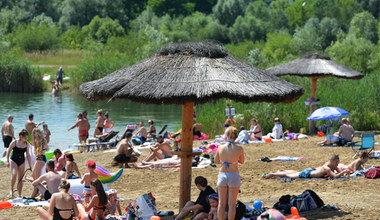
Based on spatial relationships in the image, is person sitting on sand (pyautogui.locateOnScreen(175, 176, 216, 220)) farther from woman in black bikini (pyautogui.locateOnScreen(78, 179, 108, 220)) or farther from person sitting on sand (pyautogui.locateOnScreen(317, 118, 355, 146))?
person sitting on sand (pyautogui.locateOnScreen(317, 118, 355, 146))

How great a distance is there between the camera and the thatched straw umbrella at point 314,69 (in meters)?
18.6

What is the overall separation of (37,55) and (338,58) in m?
29.0

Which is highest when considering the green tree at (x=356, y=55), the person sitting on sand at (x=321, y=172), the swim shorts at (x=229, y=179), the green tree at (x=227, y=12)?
the green tree at (x=227, y=12)

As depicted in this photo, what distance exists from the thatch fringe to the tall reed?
30.8 metres

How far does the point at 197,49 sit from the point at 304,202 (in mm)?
2878

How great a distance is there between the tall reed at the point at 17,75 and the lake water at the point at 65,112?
3.93 ft

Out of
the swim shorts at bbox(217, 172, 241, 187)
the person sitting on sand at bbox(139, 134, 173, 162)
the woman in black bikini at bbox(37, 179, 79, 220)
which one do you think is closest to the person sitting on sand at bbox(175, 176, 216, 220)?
the swim shorts at bbox(217, 172, 241, 187)

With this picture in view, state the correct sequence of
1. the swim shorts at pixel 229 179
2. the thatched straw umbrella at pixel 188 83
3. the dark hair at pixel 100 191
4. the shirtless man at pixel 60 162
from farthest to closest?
Result: the shirtless man at pixel 60 162 → the thatched straw umbrella at pixel 188 83 → the dark hair at pixel 100 191 → the swim shorts at pixel 229 179

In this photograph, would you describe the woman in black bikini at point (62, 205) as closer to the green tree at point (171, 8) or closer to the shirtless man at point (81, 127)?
the shirtless man at point (81, 127)

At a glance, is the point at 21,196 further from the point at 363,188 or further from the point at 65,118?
the point at 65,118

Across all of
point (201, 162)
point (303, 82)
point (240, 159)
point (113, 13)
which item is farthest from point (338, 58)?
point (113, 13)

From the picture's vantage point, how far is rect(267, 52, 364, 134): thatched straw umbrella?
61.0 ft

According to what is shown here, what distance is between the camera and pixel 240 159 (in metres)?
7.56

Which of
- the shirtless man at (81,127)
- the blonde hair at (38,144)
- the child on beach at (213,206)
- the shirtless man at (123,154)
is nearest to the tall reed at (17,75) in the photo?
the shirtless man at (81,127)
